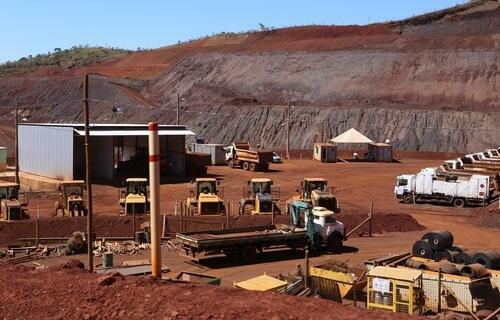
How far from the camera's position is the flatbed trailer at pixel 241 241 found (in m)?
25.3

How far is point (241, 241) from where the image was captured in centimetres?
2578

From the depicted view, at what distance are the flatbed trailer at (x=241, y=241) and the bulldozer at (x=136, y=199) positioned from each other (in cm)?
711

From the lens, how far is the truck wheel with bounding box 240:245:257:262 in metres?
26.0

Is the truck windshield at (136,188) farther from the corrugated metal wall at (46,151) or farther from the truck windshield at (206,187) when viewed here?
the corrugated metal wall at (46,151)

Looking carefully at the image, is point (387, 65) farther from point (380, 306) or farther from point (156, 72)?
point (380, 306)

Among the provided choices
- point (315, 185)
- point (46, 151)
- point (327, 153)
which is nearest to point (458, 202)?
point (315, 185)

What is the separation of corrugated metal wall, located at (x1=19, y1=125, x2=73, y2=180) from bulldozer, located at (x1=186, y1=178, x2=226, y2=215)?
48.5 feet

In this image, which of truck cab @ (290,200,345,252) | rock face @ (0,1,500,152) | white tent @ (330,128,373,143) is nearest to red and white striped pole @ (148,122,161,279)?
truck cab @ (290,200,345,252)

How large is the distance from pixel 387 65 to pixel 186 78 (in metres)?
31.9

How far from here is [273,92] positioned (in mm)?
93750

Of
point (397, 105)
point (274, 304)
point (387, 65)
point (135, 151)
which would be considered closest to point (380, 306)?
point (274, 304)

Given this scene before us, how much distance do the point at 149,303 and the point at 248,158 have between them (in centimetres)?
4887

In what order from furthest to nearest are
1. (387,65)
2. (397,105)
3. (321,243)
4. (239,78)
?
(239,78) < (387,65) < (397,105) < (321,243)

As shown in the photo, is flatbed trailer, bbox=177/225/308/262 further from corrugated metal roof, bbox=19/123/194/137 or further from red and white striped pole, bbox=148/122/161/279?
corrugated metal roof, bbox=19/123/194/137
